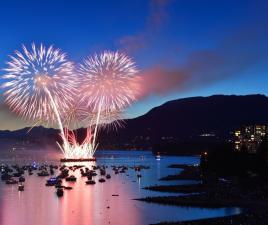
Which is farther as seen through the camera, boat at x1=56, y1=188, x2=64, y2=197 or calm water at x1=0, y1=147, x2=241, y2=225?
boat at x1=56, y1=188, x2=64, y2=197

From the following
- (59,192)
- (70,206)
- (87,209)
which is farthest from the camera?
(59,192)

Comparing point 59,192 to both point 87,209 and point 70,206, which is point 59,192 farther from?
point 87,209

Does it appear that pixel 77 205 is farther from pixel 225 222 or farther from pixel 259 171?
pixel 259 171

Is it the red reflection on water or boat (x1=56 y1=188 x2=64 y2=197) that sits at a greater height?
boat (x1=56 y1=188 x2=64 y2=197)

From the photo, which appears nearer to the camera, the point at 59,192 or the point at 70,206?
the point at 70,206

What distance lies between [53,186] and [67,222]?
4140 centimetres

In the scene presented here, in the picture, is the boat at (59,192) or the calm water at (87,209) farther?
the boat at (59,192)

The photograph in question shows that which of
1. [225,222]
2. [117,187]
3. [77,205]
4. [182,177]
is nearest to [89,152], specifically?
[182,177]

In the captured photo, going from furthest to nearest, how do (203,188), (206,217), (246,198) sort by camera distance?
(203,188) < (246,198) < (206,217)

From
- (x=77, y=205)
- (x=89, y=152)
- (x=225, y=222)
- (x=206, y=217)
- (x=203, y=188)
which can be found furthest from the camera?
(x=89, y=152)

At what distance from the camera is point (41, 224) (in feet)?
179

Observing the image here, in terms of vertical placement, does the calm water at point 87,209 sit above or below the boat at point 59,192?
below

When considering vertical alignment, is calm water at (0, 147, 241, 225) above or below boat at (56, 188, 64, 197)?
below

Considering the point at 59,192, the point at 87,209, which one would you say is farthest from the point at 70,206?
the point at 59,192
